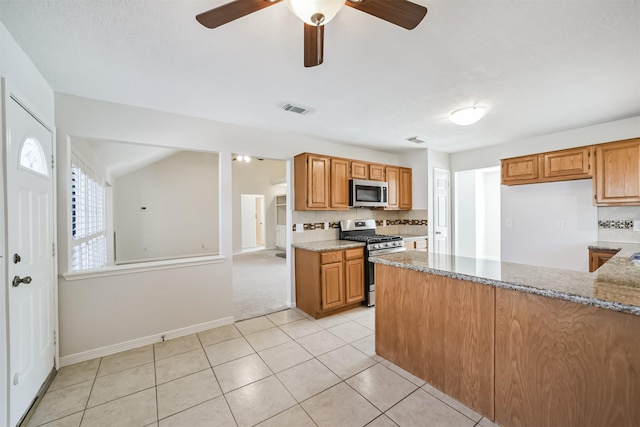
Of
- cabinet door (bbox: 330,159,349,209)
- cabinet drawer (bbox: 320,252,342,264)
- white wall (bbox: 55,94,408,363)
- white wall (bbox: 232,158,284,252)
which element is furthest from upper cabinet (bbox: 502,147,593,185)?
white wall (bbox: 232,158,284,252)

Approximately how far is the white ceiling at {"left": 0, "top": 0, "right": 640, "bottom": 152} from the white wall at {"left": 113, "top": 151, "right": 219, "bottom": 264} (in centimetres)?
505

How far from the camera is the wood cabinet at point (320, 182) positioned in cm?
361

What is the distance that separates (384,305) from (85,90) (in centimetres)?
336

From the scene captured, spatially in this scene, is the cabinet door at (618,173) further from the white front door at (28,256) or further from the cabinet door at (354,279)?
the white front door at (28,256)

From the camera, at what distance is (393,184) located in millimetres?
4703

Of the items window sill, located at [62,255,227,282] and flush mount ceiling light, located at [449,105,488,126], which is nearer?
window sill, located at [62,255,227,282]

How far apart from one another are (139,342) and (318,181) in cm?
279

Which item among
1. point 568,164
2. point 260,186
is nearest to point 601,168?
point 568,164

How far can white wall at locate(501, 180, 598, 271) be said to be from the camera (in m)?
3.56

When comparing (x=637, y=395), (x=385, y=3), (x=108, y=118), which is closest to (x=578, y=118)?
(x=637, y=395)

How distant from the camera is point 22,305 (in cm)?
171

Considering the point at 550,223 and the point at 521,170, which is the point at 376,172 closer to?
the point at 521,170

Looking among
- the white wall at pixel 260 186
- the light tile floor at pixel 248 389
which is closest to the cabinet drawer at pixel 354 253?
the light tile floor at pixel 248 389

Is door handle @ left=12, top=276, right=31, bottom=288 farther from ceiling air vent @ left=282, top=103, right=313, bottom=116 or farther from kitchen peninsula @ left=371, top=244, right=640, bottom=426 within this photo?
kitchen peninsula @ left=371, top=244, right=640, bottom=426
